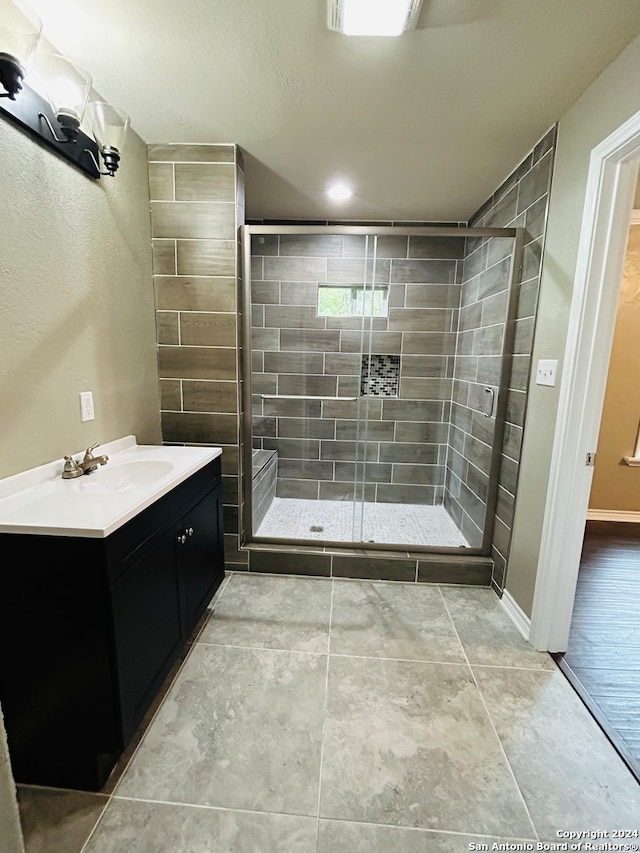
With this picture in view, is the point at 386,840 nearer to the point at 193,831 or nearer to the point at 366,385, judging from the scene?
the point at 193,831

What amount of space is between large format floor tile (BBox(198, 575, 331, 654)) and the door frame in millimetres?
1073

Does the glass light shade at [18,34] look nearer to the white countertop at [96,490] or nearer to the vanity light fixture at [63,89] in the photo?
the vanity light fixture at [63,89]

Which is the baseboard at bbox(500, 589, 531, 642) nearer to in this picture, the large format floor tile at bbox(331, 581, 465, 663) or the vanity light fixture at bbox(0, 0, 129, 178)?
the large format floor tile at bbox(331, 581, 465, 663)

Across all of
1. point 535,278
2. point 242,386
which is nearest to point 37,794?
point 242,386

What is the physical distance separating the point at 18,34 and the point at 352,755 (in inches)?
98.1

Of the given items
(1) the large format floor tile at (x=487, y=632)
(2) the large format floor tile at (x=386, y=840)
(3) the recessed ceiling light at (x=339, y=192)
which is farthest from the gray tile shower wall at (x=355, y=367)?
(2) the large format floor tile at (x=386, y=840)

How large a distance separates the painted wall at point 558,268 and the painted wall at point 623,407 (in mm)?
1687

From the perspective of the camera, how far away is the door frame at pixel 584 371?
1.38 metres

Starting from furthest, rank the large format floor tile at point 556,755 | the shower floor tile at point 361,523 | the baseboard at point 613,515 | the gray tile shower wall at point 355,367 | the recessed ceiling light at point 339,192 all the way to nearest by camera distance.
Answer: the baseboard at point 613,515 < the gray tile shower wall at point 355,367 < the shower floor tile at point 361,523 < the recessed ceiling light at point 339,192 < the large format floor tile at point 556,755

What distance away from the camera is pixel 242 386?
2.17 meters

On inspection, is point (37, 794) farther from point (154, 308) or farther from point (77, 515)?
point (154, 308)

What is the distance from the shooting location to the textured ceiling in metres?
1.18

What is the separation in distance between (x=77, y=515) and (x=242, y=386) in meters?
1.25

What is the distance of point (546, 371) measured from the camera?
5.61ft
